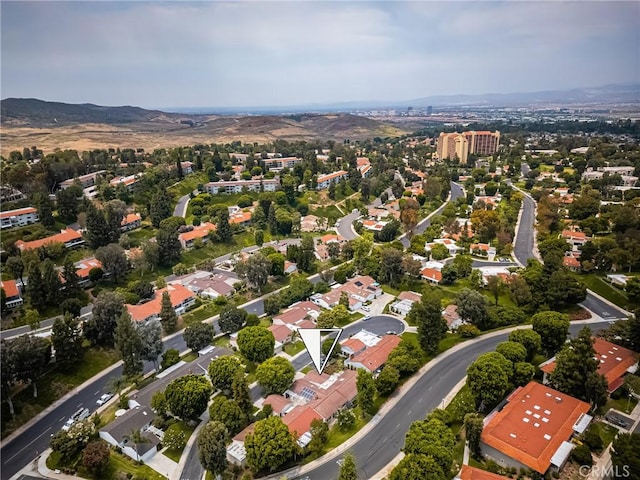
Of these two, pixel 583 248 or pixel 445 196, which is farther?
pixel 445 196

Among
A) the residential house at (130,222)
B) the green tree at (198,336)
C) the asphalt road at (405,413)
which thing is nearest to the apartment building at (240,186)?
the residential house at (130,222)

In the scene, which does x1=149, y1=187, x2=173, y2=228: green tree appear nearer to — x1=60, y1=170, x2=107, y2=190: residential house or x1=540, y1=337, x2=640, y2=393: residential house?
x1=60, y1=170, x2=107, y2=190: residential house

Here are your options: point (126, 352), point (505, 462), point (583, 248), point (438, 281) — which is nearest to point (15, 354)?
point (126, 352)

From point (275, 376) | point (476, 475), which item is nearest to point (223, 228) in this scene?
point (275, 376)

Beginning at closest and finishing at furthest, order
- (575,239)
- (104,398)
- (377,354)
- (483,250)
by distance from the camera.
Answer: (104,398)
(377,354)
(575,239)
(483,250)

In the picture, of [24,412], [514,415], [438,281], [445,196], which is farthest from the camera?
[445,196]

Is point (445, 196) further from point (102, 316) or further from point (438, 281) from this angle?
point (102, 316)

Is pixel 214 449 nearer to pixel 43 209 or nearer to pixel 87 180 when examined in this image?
pixel 43 209
